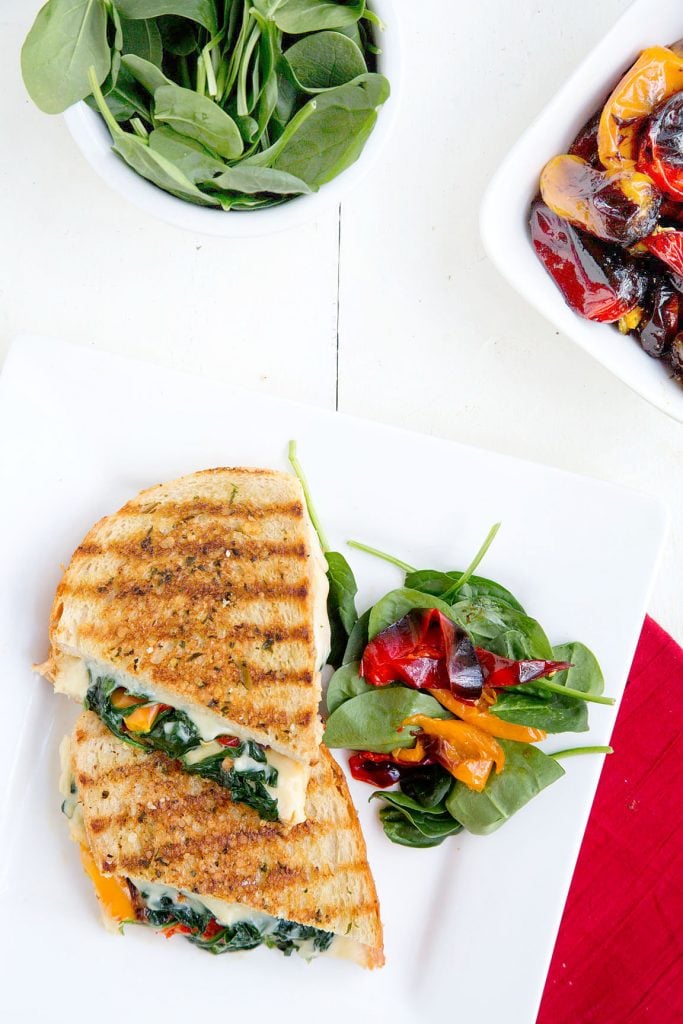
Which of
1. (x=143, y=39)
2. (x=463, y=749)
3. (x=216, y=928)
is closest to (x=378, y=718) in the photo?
(x=463, y=749)

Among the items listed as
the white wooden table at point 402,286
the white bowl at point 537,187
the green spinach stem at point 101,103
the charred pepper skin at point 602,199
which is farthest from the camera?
the white wooden table at point 402,286

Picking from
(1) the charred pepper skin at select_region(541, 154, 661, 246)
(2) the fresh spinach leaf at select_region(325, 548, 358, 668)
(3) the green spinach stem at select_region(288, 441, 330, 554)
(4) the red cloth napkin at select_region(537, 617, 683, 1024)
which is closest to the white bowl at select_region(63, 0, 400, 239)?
(1) the charred pepper skin at select_region(541, 154, 661, 246)

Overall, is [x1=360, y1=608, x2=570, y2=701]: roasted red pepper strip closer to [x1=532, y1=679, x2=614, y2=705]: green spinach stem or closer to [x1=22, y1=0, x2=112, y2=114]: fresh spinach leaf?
[x1=532, y1=679, x2=614, y2=705]: green spinach stem

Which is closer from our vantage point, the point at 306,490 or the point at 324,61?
the point at 324,61

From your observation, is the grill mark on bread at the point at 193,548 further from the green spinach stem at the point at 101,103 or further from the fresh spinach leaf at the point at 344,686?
the green spinach stem at the point at 101,103

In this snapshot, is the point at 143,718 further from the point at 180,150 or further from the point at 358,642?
the point at 180,150

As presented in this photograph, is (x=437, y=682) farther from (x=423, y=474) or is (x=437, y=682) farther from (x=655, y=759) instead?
(x=655, y=759)

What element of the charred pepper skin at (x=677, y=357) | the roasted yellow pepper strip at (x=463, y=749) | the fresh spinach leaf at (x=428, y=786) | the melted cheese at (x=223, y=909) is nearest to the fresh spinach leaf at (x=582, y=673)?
the roasted yellow pepper strip at (x=463, y=749)
